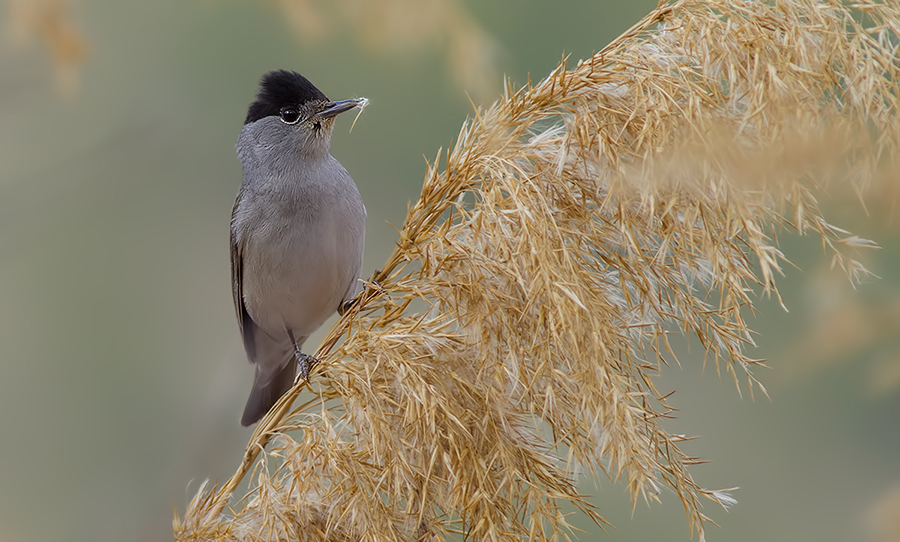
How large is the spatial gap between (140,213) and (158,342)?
611 mm

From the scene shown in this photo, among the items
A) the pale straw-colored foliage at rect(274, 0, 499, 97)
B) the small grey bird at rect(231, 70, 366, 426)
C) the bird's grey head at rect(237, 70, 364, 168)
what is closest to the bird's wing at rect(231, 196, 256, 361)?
the small grey bird at rect(231, 70, 366, 426)

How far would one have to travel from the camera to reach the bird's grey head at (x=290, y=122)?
218 centimetres

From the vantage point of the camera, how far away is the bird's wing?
2.33 m

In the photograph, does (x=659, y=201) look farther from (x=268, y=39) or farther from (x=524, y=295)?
(x=268, y=39)

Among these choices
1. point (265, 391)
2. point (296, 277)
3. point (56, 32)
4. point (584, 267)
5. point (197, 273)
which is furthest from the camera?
point (197, 273)

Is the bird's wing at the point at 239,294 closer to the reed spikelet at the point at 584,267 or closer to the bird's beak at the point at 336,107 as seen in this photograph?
the bird's beak at the point at 336,107

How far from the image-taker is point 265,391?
95.7 inches

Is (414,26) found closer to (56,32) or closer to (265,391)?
(56,32)

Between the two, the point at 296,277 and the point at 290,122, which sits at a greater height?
the point at 290,122

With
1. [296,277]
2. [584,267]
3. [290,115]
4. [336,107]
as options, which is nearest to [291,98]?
[290,115]

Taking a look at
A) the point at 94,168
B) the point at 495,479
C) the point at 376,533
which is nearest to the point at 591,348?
the point at 495,479

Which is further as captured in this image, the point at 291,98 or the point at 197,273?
the point at 197,273

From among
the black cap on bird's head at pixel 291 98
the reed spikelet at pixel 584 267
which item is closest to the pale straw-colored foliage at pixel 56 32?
the black cap on bird's head at pixel 291 98

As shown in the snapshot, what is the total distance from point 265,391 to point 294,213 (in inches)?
24.0
